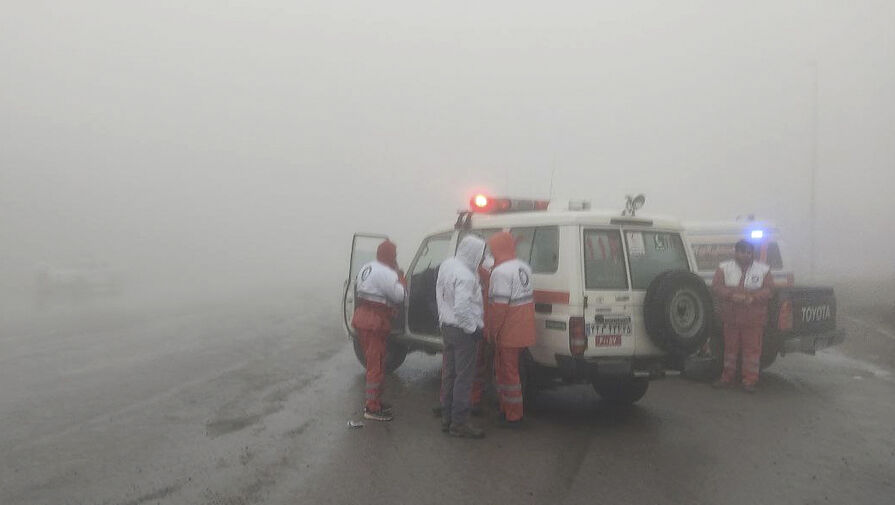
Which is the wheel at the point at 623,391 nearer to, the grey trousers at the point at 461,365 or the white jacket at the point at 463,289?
the grey trousers at the point at 461,365

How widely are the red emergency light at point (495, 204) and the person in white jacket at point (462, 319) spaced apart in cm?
158

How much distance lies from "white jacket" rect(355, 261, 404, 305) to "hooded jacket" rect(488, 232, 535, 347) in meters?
0.96

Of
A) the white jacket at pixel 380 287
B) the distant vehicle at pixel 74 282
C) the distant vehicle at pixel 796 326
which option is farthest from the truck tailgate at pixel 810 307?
the distant vehicle at pixel 74 282

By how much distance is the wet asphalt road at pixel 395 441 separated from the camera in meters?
4.68

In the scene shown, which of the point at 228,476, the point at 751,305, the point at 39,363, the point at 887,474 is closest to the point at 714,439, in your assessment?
the point at 887,474

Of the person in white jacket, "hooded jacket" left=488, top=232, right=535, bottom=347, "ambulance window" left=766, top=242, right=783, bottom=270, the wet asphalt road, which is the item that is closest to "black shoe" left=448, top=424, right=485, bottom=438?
the person in white jacket

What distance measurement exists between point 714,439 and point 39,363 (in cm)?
844

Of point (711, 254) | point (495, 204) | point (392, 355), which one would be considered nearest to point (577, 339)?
point (495, 204)

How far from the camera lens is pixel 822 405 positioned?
24.7 feet

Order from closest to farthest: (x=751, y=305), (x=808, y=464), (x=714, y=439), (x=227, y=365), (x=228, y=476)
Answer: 1. (x=228, y=476)
2. (x=808, y=464)
3. (x=714, y=439)
4. (x=751, y=305)
5. (x=227, y=365)

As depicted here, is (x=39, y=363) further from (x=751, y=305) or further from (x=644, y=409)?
(x=751, y=305)

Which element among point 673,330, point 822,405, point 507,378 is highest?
point 673,330

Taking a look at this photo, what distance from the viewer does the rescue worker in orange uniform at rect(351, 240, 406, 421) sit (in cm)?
649

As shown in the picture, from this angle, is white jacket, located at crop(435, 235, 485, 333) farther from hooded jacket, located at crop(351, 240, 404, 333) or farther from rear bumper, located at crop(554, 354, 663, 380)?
rear bumper, located at crop(554, 354, 663, 380)
